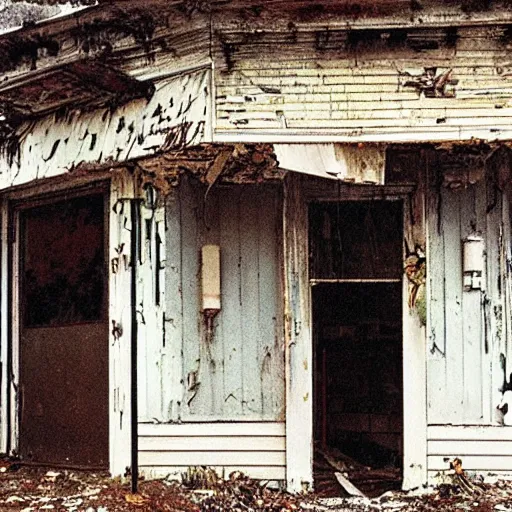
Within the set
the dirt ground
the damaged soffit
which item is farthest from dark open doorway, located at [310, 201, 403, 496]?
the damaged soffit

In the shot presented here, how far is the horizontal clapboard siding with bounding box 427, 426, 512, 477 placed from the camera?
22.1 feet

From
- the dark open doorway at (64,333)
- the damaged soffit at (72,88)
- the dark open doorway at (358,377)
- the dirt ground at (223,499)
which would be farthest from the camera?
the dark open doorway at (358,377)

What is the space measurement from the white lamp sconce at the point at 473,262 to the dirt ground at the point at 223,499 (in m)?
1.58

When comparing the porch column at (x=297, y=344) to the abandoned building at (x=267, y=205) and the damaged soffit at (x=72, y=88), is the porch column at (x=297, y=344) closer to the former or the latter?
Result: the abandoned building at (x=267, y=205)

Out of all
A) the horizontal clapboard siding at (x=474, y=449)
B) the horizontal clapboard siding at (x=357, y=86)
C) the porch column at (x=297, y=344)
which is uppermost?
the horizontal clapboard siding at (x=357, y=86)

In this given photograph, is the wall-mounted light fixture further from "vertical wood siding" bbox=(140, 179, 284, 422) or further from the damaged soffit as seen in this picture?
the damaged soffit

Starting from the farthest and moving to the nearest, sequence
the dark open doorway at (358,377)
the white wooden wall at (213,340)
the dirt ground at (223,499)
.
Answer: the dark open doorway at (358,377)
the white wooden wall at (213,340)
the dirt ground at (223,499)

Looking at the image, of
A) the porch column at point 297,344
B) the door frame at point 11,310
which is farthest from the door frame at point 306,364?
the door frame at point 11,310

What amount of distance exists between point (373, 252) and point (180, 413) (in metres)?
2.08

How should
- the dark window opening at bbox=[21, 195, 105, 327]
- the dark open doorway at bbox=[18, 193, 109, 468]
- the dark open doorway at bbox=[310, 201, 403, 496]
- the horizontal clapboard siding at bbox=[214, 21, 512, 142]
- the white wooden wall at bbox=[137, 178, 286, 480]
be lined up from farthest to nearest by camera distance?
1. the dark open doorway at bbox=[310, 201, 403, 496]
2. the dark window opening at bbox=[21, 195, 105, 327]
3. the dark open doorway at bbox=[18, 193, 109, 468]
4. the white wooden wall at bbox=[137, 178, 286, 480]
5. the horizontal clapboard siding at bbox=[214, 21, 512, 142]

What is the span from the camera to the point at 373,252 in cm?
710

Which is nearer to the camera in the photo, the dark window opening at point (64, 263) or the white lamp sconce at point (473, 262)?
the white lamp sconce at point (473, 262)

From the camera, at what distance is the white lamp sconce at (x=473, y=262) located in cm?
680

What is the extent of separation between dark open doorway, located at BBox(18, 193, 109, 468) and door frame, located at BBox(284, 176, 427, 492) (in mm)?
1733
